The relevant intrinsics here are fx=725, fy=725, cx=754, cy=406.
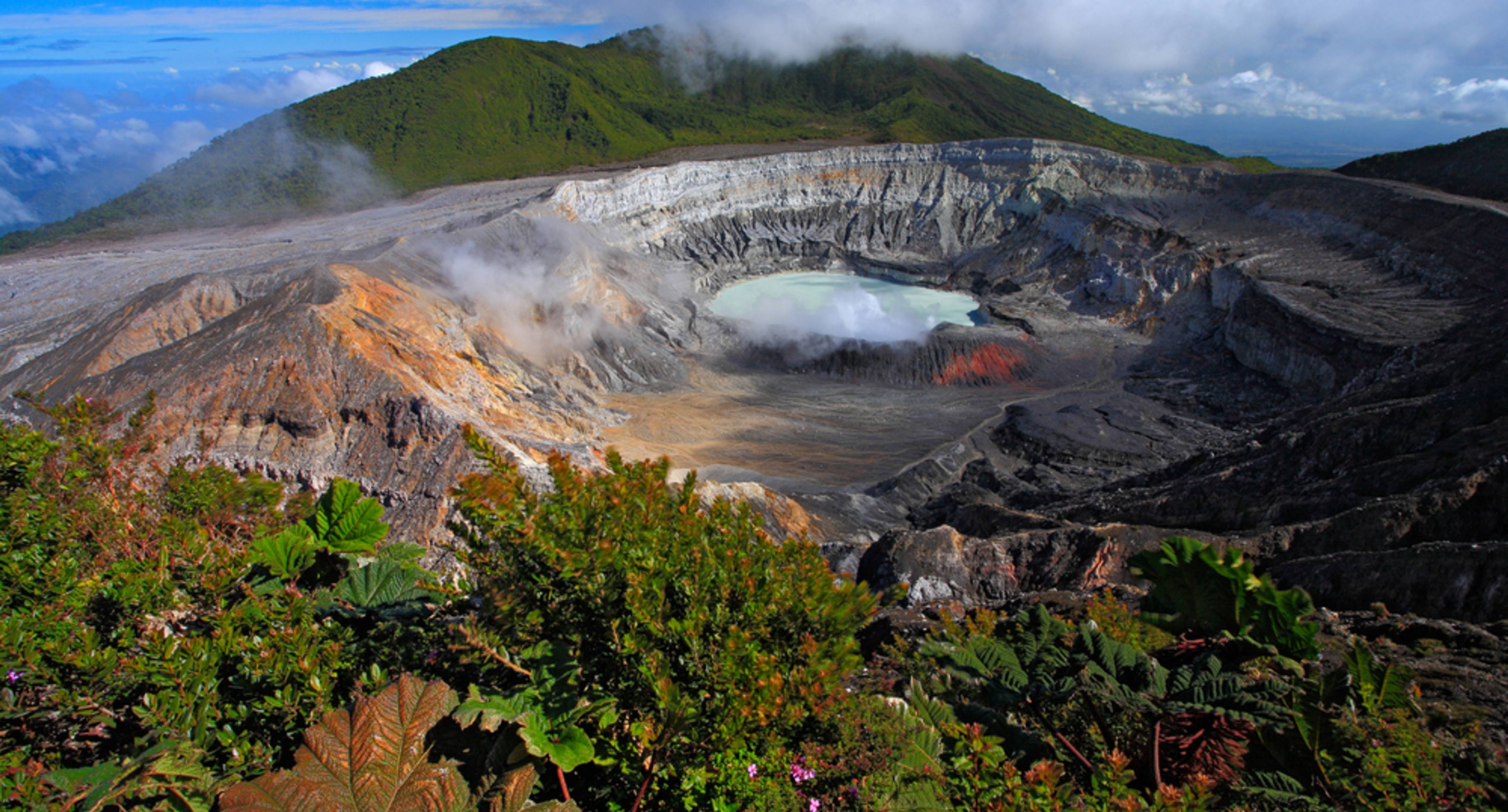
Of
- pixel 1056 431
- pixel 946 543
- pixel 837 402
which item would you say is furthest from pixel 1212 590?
pixel 837 402

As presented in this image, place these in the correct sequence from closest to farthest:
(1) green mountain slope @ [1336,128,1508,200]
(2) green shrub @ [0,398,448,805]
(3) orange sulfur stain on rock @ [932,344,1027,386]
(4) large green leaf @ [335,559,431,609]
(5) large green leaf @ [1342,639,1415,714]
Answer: (2) green shrub @ [0,398,448,805]
(5) large green leaf @ [1342,639,1415,714]
(4) large green leaf @ [335,559,431,609]
(3) orange sulfur stain on rock @ [932,344,1027,386]
(1) green mountain slope @ [1336,128,1508,200]

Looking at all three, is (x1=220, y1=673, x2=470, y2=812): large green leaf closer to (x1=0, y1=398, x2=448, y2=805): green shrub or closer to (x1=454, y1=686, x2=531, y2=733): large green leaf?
(x1=454, y1=686, x2=531, y2=733): large green leaf

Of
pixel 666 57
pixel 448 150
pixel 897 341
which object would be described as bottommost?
pixel 897 341

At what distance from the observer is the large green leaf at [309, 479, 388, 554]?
19.5 feet

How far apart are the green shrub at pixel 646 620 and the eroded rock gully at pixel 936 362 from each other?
7.01m

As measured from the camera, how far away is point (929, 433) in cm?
3528

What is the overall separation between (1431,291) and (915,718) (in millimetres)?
42612

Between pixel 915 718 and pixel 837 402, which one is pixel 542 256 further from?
pixel 915 718

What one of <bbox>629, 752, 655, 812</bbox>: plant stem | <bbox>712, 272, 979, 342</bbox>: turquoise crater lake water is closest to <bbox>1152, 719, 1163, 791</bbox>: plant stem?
<bbox>629, 752, 655, 812</bbox>: plant stem

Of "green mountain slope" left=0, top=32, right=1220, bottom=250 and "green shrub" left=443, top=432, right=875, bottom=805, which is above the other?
"green mountain slope" left=0, top=32, right=1220, bottom=250

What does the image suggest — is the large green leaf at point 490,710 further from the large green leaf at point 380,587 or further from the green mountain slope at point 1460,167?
the green mountain slope at point 1460,167

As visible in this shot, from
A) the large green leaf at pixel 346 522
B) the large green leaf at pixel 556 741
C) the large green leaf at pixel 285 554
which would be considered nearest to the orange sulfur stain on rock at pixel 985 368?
the large green leaf at pixel 346 522

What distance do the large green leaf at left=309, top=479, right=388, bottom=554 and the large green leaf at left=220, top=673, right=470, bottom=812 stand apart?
2.00m

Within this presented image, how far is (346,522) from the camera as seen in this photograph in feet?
19.6
